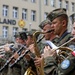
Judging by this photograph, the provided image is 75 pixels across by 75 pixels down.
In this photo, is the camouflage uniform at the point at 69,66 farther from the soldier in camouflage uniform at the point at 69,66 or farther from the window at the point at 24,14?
the window at the point at 24,14

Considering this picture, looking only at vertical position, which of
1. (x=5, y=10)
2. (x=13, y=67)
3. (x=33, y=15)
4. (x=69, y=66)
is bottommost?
(x=13, y=67)

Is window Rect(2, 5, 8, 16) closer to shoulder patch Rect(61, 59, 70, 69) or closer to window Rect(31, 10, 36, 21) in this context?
window Rect(31, 10, 36, 21)

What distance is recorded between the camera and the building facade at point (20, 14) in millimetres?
36469

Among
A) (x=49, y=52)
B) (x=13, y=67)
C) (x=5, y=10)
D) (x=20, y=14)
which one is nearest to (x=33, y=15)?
(x=20, y=14)

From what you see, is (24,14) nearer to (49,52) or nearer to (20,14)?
(20,14)

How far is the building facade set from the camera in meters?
36.5

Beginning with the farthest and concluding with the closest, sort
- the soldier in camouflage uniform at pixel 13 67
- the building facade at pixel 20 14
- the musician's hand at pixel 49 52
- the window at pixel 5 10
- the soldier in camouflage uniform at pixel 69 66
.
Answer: the window at pixel 5 10 < the building facade at pixel 20 14 < the soldier in camouflage uniform at pixel 13 67 < the musician's hand at pixel 49 52 < the soldier in camouflage uniform at pixel 69 66

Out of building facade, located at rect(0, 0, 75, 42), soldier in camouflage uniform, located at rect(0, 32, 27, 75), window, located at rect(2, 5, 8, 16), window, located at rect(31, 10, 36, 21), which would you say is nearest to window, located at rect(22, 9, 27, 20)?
building facade, located at rect(0, 0, 75, 42)

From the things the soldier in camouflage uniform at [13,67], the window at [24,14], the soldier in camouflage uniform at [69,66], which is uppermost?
the window at [24,14]

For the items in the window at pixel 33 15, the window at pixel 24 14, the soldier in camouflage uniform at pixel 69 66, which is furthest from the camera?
the window at pixel 33 15

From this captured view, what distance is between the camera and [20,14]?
38375 millimetres

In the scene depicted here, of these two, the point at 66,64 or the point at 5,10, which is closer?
the point at 66,64

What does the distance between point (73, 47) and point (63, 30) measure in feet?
2.38

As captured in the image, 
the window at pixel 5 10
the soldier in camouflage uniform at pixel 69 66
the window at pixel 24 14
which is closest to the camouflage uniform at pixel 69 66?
the soldier in camouflage uniform at pixel 69 66
